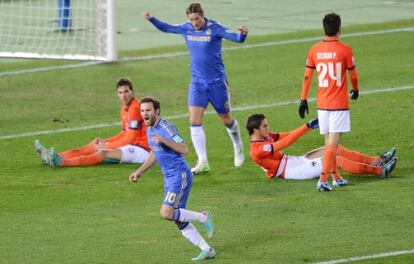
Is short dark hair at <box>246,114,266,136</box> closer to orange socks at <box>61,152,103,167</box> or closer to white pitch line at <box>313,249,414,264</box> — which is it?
orange socks at <box>61,152,103,167</box>

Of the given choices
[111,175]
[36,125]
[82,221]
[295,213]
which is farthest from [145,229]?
[36,125]

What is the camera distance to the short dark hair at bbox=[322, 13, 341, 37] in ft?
51.1

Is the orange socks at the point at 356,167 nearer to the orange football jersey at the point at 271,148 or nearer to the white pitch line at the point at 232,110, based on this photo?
the orange football jersey at the point at 271,148

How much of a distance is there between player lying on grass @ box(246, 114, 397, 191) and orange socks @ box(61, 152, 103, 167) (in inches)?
103

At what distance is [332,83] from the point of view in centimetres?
1577

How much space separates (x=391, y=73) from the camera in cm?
2398

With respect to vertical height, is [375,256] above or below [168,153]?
below

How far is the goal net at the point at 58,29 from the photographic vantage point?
1025 inches

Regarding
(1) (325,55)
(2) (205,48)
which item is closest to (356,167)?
(1) (325,55)

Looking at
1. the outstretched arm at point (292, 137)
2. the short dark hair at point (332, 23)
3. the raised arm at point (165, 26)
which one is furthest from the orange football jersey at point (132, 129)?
the short dark hair at point (332, 23)

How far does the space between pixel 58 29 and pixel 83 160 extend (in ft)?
38.5

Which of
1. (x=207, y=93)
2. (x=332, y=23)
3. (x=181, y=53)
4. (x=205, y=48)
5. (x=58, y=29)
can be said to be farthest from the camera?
(x=58, y=29)

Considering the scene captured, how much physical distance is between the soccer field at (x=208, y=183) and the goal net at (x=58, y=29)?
47 centimetres

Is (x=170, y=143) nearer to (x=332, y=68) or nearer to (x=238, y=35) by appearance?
(x=332, y=68)
